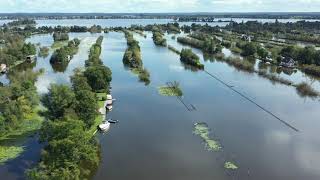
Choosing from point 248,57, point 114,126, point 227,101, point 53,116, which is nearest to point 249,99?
point 227,101

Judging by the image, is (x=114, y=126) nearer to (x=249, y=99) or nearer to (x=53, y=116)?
(x=53, y=116)

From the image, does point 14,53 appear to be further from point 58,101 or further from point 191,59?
point 58,101

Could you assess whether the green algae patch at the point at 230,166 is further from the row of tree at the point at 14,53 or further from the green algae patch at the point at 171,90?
the row of tree at the point at 14,53

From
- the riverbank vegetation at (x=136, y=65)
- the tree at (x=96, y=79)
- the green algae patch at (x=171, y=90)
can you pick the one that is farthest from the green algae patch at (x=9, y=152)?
the riverbank vegetation at (x=136, y=65)

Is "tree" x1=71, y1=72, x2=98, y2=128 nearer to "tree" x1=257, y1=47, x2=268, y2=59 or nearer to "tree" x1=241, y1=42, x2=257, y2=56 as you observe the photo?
"tree" x1=257, y1=47, x2=268, y2=59

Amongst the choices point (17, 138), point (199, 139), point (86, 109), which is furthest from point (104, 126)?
point (199, 139)

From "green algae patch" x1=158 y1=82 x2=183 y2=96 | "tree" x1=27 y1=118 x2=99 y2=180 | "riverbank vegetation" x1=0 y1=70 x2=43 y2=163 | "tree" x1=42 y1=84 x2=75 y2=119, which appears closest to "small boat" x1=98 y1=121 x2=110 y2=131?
"tree" x1=42 y1=84 x2=75 y2=119
